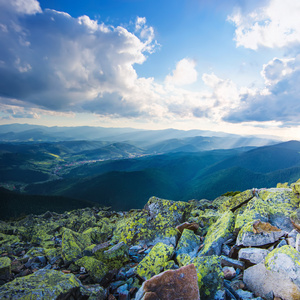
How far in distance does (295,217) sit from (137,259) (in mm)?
8656

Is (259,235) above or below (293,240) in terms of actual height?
below

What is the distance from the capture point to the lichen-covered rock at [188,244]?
8.55m

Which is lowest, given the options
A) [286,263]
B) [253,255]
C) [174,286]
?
[253,255]

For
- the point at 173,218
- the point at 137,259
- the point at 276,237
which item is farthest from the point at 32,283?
the point at 173,218

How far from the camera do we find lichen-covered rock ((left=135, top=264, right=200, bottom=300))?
4469 millimetres

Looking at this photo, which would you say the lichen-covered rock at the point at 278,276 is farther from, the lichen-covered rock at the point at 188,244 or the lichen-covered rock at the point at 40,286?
the lichen-covered rock at the point at 40,286

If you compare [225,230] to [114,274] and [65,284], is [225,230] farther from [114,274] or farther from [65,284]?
[65,284]

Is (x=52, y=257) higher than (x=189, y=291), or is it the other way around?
(x=189, y=291)

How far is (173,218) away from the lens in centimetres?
1345

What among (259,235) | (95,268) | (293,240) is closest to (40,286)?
(95,268)

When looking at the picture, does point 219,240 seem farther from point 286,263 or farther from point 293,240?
point 286,263

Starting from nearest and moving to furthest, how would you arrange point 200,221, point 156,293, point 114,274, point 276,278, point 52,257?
point 156,293, point 276,278, point 114,274, point 52,257, point 200,221

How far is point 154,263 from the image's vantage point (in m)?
7.10

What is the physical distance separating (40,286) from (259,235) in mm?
8397
